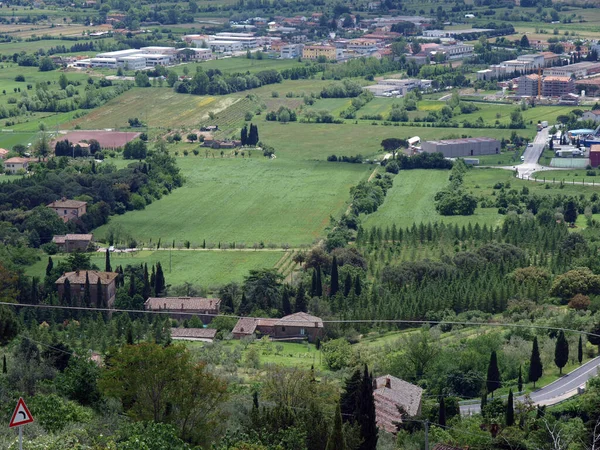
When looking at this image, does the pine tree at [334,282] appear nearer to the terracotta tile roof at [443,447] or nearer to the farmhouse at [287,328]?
the farmhouse at [287,328]

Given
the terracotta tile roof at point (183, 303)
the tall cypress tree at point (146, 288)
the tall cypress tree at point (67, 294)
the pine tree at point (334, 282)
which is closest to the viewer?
the terracotta tile roof at point (183, 303)

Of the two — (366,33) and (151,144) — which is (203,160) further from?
(366,33)

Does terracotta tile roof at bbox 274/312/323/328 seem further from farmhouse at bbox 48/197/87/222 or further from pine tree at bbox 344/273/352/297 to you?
farmhouse at bbox 48/197/87/222

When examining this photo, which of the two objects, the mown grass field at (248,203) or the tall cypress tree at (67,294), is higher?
the tall cypress tree at (67,294)

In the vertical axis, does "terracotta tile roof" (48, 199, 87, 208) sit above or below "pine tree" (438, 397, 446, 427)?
below

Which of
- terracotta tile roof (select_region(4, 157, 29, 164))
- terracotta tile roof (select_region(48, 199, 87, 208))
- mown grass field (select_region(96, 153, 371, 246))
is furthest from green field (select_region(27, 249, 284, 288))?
terracotta tile roof (select_region(4, 157, 29, 164))

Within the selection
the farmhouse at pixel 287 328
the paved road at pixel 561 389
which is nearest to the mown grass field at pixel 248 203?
the farmhouse at pixel 287 328
